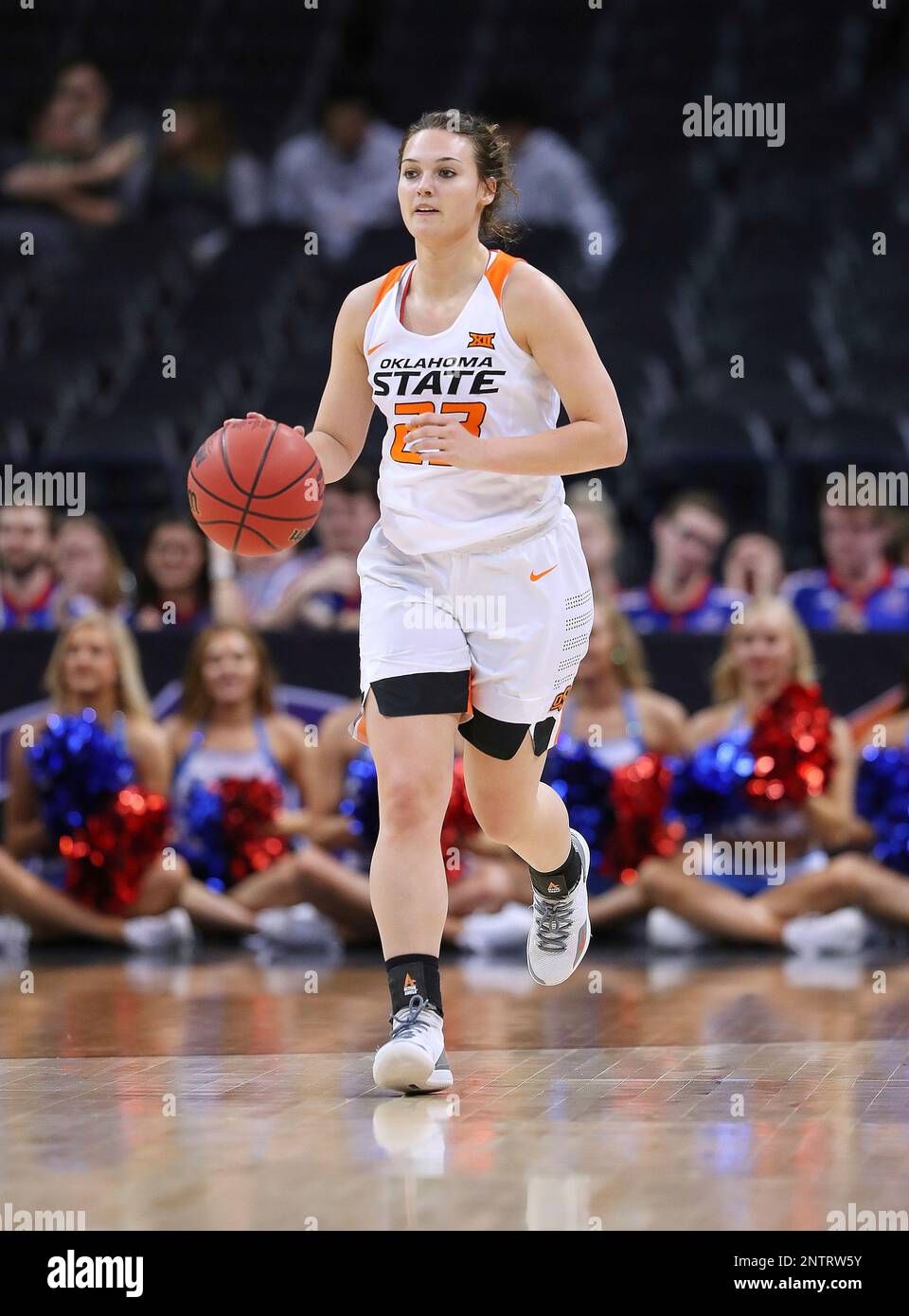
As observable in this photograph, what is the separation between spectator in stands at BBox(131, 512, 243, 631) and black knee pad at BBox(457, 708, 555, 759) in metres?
3.37

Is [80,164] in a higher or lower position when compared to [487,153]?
higher

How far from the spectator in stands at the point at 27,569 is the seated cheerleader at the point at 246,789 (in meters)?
0.89

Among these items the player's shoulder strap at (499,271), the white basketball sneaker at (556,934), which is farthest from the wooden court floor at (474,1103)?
the player's shoulder strap at (499,271)

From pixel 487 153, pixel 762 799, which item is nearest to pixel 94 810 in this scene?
pixel 762 799

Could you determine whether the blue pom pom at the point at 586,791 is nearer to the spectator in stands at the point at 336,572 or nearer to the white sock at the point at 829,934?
the white sock at the point at 829,934

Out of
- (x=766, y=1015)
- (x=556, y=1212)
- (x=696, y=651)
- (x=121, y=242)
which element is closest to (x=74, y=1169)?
(x=556, y=1212)

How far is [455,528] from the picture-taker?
4176mm

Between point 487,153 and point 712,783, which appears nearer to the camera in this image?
point 487,153

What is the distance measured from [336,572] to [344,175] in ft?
14.9

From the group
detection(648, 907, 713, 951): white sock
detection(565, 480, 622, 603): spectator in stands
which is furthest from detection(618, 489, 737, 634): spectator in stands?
detection(648, 907, 713, 951): white sock

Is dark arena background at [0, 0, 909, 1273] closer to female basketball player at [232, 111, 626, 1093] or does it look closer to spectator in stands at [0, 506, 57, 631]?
spectator in stands at [0, 506, 57, 631]

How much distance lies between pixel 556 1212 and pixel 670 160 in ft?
32.3

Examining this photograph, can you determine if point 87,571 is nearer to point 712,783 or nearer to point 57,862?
point 57,862

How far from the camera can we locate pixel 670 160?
1188 centimetres
